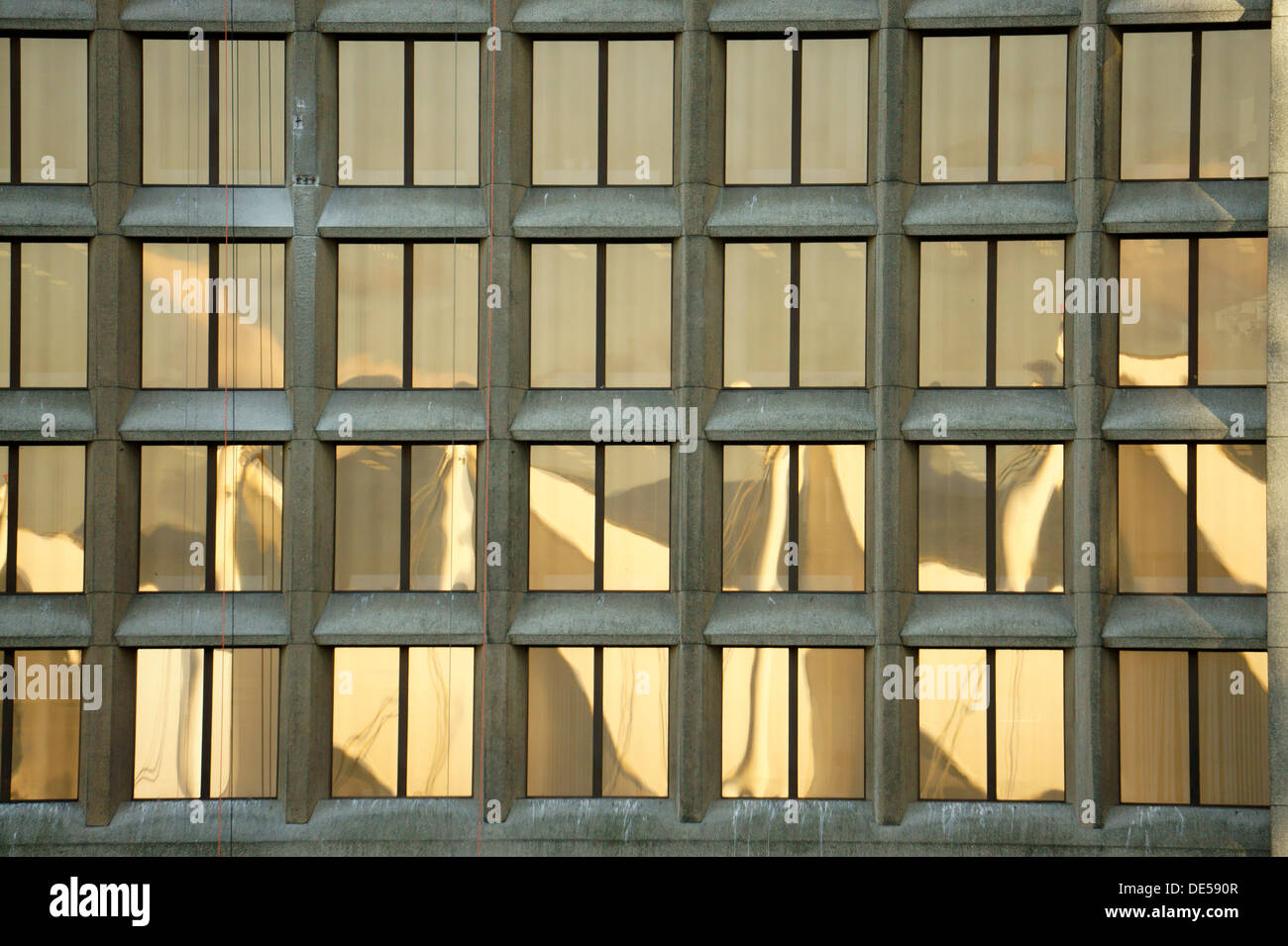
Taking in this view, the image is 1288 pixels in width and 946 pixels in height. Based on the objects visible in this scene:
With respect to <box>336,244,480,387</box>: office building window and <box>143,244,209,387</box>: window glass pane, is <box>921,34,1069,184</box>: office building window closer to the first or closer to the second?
<box>336,244,480,387</box>: office building window

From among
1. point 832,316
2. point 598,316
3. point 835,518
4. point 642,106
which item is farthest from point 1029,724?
point 642,106

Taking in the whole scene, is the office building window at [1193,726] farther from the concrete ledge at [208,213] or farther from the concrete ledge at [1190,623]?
the concrete ledge at [208,213]

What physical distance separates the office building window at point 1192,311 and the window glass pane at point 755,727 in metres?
6.57

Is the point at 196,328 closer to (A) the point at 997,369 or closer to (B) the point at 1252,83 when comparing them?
(A) the point at 997,369

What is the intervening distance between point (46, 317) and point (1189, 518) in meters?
16.7

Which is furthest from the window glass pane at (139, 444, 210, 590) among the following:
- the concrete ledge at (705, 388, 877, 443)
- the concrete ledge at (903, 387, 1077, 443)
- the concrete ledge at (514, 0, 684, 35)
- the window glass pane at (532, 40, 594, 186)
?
the concrete ledge at (903, 387, 1077, 443)

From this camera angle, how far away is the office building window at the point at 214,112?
17.8 m

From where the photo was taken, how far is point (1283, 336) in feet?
53.9

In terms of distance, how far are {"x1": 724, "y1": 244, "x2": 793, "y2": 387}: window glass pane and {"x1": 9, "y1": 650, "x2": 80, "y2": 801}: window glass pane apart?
412 inches

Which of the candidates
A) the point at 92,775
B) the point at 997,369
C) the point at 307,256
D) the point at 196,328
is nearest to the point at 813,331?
the point at 997,369

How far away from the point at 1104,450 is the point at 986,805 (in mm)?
5277

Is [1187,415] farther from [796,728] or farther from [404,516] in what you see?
[404,516]

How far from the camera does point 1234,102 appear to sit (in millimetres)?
17297

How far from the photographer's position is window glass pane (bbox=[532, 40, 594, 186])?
17828mm
